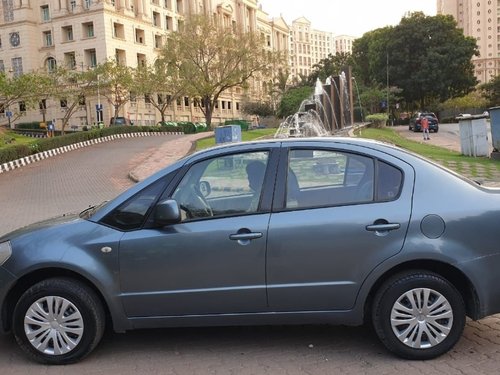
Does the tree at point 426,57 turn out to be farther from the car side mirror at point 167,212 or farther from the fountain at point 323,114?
the car side mirror at point 167,212

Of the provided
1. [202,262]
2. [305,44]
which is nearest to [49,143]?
[202,262]

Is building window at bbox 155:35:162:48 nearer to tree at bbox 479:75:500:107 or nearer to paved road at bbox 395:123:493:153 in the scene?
tree at bbox 479:75:500:107

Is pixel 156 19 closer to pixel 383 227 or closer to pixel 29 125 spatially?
pixel 29 125

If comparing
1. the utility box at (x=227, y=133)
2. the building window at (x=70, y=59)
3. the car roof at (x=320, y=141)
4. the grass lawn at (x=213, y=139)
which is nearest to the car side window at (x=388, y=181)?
the car roof at (x=320, y=141)

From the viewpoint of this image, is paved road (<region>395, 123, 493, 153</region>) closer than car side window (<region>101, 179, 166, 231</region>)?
No

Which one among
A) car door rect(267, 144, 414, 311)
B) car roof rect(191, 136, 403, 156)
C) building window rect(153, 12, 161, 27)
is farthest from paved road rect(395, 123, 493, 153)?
building window rect(153, 12, 161, 27)

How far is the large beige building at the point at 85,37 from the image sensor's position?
2461 inches

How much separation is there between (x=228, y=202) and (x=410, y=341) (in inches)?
63.3

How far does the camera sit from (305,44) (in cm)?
15725

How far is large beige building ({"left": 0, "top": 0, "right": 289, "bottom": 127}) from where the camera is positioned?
6250cm

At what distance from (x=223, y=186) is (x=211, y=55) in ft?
165

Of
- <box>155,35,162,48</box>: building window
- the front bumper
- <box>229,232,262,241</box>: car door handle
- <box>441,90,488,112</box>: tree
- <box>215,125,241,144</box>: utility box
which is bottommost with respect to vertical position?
the front bumper

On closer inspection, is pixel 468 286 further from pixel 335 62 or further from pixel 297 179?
pixel 335 62

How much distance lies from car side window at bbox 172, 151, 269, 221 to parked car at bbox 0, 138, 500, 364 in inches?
0.4
